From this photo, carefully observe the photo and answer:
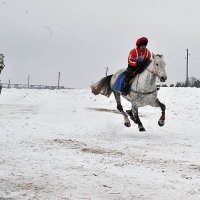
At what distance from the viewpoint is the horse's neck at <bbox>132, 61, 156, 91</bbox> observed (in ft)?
33.7

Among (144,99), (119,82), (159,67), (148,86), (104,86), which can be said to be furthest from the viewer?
(104,86)

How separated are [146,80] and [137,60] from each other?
74 cm

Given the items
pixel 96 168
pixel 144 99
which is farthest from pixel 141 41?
pixel 96 168

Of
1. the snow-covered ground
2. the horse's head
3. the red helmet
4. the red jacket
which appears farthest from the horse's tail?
the snow-covered ground

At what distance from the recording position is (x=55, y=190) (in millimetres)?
3699

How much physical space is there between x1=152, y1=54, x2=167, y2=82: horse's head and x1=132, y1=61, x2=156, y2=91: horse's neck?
0.21 metres

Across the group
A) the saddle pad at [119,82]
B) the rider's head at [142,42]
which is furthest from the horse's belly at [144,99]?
the rider's head at [142,42]

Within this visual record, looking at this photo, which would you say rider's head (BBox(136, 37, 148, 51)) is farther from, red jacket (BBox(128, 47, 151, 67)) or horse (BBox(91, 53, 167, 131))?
horse (BBox(91, 53, 167, 131))

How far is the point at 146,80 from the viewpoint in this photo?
10.4 meters

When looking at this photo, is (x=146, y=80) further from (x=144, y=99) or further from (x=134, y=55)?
(x=134, y=55)

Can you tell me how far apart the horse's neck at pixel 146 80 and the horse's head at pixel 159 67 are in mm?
213

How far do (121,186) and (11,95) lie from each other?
39.4 m

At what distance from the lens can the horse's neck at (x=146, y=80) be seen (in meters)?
10.3

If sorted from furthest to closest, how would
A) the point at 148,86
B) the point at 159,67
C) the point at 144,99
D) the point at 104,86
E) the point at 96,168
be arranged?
the point at 104,86 < the point at 144,99 < the point at 148,86 < the point at 159,67 < the point at 96,168
